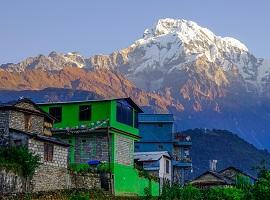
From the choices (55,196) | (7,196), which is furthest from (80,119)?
(7,196)

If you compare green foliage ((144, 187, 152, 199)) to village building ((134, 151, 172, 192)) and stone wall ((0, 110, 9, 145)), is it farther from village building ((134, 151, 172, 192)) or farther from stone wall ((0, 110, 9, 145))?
stone wall ((0, 110, 9, 145))

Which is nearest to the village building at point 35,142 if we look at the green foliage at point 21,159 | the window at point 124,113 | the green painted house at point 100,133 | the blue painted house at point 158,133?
the green foliage at point 21,159

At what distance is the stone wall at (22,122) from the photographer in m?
51.2

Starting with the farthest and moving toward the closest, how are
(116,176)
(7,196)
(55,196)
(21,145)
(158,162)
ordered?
(158,162) < (116,176) < (21,145) < (55,196) < (7,196)

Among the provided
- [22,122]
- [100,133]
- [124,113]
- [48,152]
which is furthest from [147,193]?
[22,122]

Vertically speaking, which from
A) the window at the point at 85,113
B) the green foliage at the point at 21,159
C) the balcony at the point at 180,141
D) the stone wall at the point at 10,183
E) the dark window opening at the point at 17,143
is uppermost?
the balcony at the point at 180,141

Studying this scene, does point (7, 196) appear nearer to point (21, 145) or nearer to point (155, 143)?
point (21, 145)

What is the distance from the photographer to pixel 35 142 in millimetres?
49219

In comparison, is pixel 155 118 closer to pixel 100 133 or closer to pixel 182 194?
pixel 100 133

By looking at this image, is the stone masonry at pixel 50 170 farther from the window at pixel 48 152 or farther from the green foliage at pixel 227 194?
the green foliage at pixel 227 194

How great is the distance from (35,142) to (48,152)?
81.4 inches

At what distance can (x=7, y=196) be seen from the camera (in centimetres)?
3938

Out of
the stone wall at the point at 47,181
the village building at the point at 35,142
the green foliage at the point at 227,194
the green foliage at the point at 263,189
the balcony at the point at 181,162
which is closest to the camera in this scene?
the green foliage at the point at 263,189

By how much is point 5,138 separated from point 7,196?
36.7 feet
